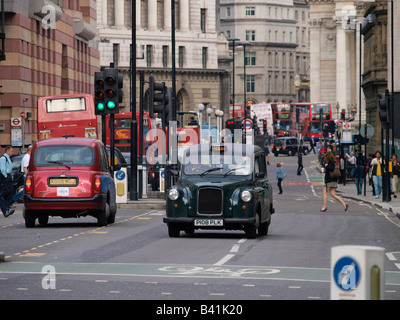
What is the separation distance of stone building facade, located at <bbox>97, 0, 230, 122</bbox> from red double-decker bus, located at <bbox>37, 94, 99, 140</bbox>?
7291cm

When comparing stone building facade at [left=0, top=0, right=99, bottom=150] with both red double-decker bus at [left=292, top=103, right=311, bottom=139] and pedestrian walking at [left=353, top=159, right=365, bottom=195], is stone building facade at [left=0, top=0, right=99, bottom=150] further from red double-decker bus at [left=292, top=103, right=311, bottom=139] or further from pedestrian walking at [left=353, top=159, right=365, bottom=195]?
red double-decker bus at [left=292, top=103, right=311, bottom=139]

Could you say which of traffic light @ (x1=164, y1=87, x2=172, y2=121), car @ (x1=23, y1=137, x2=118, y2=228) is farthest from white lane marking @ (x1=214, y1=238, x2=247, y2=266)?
traffic light @ (x1=164, y1=87, x2=172, y2=121)

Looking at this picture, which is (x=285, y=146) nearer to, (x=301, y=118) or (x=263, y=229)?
(x=301, y=118)

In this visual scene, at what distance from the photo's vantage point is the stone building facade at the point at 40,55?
64000 mm

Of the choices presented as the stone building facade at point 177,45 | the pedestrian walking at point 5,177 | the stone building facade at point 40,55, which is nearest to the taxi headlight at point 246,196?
the pedestrian walking at point 5,177

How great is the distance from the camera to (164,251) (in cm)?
1942

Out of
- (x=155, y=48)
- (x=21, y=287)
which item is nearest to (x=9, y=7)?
(x=21, y=287)

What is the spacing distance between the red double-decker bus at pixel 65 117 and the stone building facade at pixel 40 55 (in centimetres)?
171

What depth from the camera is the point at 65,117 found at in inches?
2053

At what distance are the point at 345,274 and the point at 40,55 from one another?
6447 centimetres

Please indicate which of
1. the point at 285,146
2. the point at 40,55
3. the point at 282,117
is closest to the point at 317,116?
the point at 285,146

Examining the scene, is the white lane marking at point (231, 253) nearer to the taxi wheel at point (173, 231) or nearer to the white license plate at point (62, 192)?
the taxi wheel at point (173, 231)

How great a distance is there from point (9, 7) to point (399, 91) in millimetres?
20519
